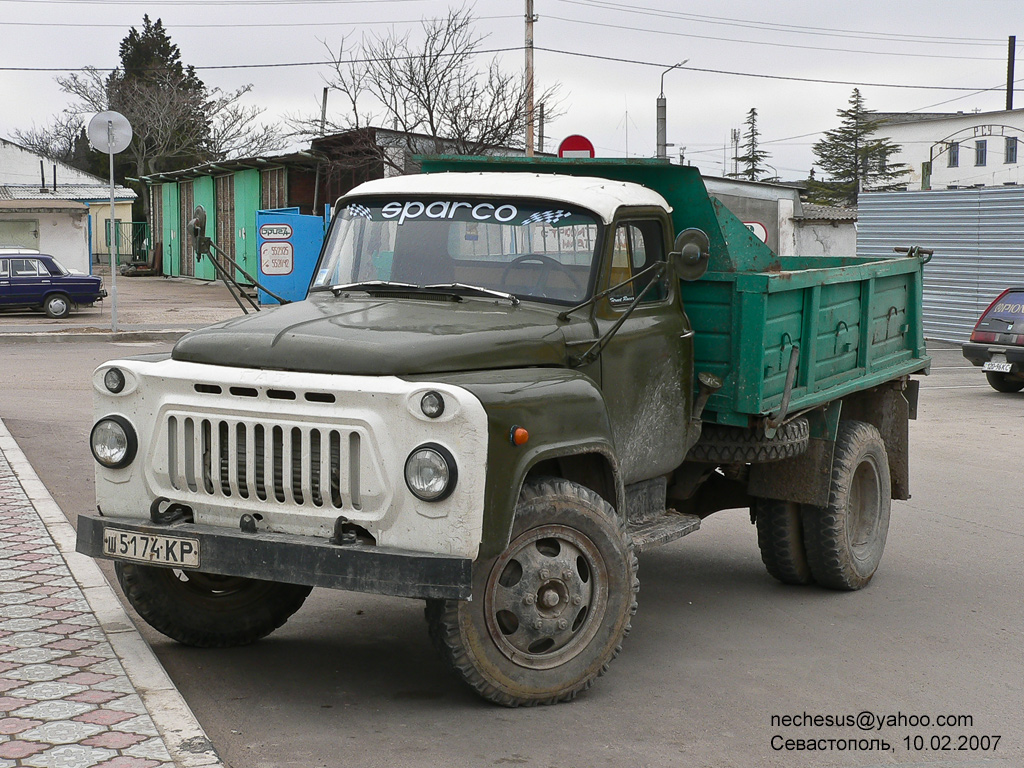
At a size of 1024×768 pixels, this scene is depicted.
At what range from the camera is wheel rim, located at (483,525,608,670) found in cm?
477

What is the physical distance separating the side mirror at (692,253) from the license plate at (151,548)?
227 centimetres

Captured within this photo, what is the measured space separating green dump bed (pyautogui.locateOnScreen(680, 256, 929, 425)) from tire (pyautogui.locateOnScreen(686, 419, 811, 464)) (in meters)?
0.21

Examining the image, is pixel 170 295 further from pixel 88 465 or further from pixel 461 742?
pixel 461 742

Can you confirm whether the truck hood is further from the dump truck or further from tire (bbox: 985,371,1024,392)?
tire (bbox: 985,371,1024,392)

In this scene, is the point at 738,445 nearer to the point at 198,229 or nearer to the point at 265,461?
the point at 265,461

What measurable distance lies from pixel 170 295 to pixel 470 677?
34.1 m

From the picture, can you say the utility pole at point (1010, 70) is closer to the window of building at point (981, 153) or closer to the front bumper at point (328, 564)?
the window of building at point (981, 153)

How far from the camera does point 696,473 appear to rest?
674 centimetres

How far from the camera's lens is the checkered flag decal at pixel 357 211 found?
6022 mm

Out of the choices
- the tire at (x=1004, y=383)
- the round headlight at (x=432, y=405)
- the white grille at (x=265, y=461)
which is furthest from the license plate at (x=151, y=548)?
the tire at (x=1004, y=383)

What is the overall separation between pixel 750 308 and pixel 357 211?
78.3 inches

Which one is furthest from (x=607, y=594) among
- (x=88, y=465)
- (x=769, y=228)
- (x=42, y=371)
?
(x=769, y=228)

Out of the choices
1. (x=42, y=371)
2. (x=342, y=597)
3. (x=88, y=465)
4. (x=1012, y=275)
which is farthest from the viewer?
(x=1012, y=275)

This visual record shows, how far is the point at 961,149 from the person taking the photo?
64750mm
